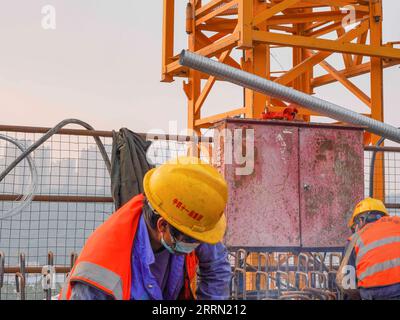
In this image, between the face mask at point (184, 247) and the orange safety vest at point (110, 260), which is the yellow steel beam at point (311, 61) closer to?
the face mask at point (184, 247)

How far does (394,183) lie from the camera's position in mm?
10055

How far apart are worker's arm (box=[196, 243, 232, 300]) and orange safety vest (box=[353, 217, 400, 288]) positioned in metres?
2.43

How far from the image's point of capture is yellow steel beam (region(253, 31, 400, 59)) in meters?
11.7

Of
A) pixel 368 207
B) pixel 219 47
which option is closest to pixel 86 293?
pixel 368 207

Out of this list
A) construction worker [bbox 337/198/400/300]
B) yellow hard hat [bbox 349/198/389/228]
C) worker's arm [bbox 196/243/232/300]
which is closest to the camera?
worker's arm [bbox 196/243/232/300]

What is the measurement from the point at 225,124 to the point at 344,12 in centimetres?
771

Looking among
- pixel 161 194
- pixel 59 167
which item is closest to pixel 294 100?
pixel 59 167

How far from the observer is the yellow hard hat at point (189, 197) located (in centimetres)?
406

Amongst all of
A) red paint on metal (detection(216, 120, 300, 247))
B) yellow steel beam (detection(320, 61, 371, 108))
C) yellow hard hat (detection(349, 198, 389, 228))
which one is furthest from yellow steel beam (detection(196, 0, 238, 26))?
yellow hard hat (detection(349, 198, 389, 228))

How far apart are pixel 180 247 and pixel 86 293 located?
686 millimetres

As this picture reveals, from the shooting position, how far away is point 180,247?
162 inches

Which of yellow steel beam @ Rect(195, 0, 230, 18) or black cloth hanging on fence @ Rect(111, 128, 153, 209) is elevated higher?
yellow steel beam @ Rect(195, 0, 230, 18)

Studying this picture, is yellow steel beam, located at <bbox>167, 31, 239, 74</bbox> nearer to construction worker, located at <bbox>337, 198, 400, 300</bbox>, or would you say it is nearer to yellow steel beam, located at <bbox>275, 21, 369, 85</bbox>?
yellow steel beam, located at <bbox>275, 21, 369, 85</bbox>

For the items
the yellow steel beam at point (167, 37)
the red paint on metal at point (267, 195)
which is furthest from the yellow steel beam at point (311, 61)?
Result: the red paint on metal at point (267, 195)
